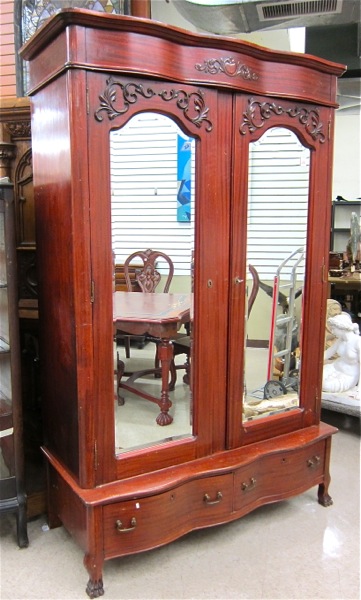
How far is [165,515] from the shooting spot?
1.79 m

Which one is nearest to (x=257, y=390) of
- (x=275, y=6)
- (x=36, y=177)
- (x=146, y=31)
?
(x=36, y=177)

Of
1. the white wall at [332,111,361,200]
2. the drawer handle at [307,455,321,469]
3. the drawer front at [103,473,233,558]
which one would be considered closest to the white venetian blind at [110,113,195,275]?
the drawer front at [103,473,233,558]

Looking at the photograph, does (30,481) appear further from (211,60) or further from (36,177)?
(211,60)

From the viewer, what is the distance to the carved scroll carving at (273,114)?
1.83 m

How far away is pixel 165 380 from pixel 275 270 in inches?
26.6

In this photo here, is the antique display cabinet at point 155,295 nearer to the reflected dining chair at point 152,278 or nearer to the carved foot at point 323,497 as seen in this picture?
the reflected dining chair at point 152,278

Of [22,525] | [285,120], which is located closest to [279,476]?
[22,525]

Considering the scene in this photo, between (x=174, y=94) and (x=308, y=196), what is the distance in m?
0.75

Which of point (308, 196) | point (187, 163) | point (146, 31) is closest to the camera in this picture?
point (146, 31)

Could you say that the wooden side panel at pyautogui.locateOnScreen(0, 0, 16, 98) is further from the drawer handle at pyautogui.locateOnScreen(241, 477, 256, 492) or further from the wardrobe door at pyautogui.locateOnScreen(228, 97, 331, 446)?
the drawer handle at pyautogui.locateOnScreen(241, 477, 256, 492)

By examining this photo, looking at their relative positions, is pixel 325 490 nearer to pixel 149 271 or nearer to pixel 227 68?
pixel 149 271

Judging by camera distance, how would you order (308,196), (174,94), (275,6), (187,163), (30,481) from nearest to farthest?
(174,94) < (187,163) < (308,196) < (30,481) < (275,6)

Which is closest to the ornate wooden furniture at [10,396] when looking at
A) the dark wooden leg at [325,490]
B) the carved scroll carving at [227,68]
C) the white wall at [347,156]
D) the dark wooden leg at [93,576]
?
the dark wooden leg at [93,576]

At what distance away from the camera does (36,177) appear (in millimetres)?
1932
